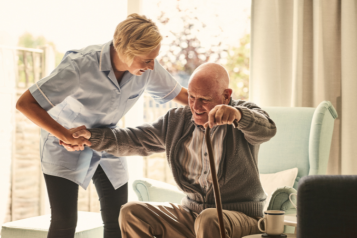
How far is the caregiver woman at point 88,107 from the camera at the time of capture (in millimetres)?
1362

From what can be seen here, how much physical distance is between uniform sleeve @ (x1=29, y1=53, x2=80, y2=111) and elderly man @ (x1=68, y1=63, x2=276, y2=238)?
6.5 inches

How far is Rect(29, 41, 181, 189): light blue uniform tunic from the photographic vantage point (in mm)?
1386

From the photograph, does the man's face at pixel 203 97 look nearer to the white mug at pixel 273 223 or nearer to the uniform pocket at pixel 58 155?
the white mug at pixel 273 223

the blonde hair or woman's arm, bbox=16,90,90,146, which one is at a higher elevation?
the blonde hair

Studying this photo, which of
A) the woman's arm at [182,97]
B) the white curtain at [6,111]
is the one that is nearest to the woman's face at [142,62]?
the woman's arm at [182,97]

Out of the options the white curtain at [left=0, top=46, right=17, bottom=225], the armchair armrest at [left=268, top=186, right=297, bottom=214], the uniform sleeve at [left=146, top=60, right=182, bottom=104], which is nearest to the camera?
the armchair armrest at [left=268, top=186, right=297, bottom=214]

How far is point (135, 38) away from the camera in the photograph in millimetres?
1386

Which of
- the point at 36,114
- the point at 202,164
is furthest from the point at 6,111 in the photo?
the point at 202,164

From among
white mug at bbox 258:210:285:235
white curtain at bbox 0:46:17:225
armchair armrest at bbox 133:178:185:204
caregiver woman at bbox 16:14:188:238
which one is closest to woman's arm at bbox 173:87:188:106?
caregiver woman at bbox 16:14:188:238

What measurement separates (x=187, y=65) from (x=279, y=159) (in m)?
1.34

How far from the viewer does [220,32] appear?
10.1ft

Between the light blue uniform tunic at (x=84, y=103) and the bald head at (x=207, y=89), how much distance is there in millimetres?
355

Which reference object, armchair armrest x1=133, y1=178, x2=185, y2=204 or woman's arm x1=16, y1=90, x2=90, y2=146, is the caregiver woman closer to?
woman's arm x1=16, y1=90, x2=90, y2=146

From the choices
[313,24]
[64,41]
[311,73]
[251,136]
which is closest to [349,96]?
[311,73]
